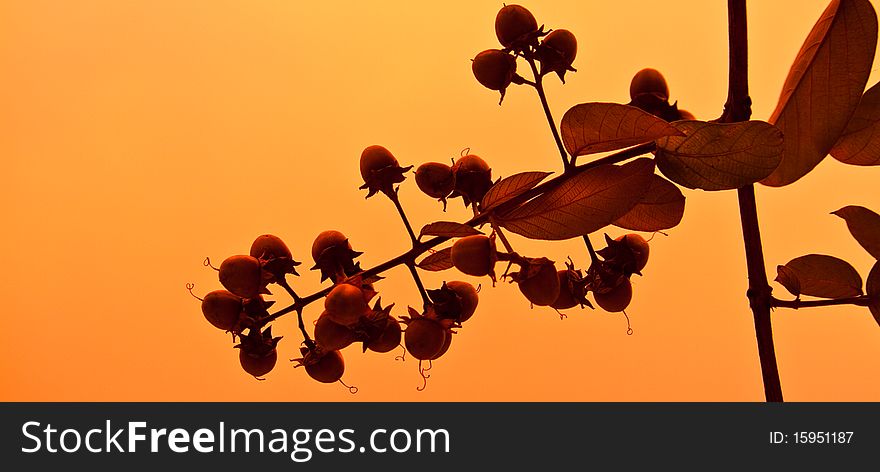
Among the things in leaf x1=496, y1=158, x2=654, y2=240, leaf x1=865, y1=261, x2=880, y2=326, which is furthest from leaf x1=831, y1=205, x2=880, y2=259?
leaf x1=496, y1=158, x2=654, y2=240

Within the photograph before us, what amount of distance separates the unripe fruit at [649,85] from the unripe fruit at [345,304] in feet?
0.30

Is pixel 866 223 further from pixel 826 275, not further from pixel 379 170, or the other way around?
pixel 379 170

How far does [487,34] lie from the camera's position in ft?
2.70

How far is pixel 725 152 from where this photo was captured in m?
0.18

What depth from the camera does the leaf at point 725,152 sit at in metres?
0.18

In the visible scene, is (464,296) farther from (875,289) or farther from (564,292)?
(875,289)

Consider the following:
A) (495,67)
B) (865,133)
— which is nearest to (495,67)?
(495,67)

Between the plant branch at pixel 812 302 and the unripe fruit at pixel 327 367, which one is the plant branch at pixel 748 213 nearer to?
the plant branch at pixel 812 302

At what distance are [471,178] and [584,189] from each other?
4 cm

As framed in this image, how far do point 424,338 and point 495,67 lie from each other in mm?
71

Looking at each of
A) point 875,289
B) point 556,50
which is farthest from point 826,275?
point 556,50

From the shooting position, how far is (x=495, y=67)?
218mm

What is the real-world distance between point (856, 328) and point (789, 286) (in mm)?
611

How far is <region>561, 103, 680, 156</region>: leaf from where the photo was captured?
0.18 metres
